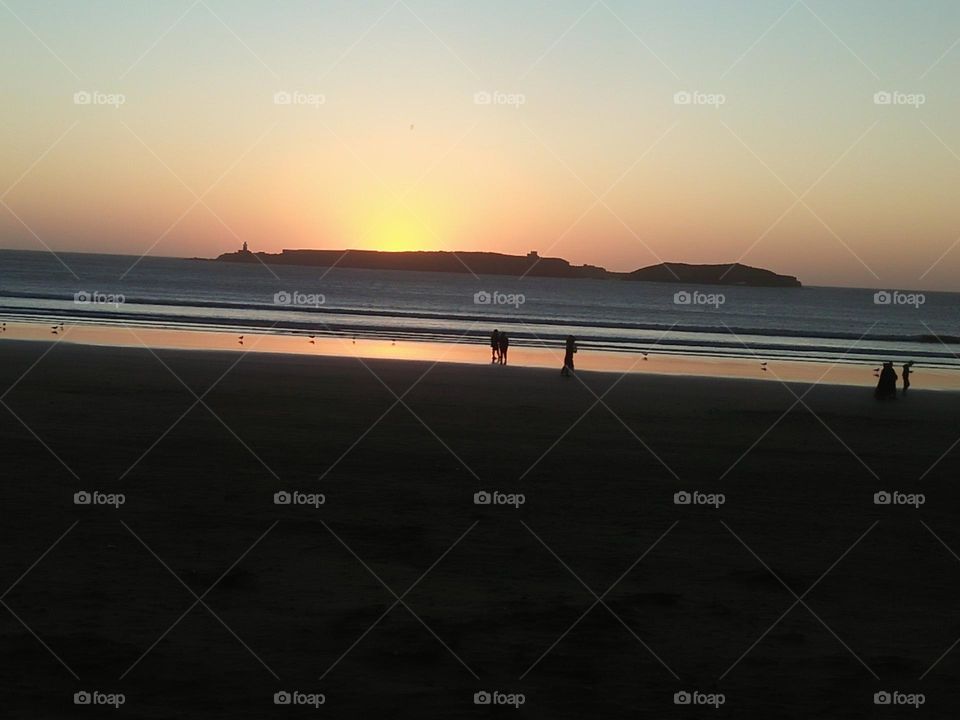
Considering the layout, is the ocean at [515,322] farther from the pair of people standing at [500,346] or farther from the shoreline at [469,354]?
the pair of people standing at [500,346]

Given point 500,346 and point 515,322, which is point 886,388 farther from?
point 515,322

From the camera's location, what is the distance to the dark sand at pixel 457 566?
22.3 feet

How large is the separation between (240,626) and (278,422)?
10.3 metres

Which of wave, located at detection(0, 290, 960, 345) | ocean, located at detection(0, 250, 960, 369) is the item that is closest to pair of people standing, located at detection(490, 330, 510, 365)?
ocean, located at detection(0, 250, 960, 369)

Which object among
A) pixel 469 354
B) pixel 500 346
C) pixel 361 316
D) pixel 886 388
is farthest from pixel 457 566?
pixel 361 316

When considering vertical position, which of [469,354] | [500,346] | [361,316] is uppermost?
[361,316]

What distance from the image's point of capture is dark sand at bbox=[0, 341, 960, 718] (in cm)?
680

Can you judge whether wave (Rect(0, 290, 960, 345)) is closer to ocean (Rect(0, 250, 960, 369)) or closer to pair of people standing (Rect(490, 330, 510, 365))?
ocean (Rect(0, 250, 960, 369))

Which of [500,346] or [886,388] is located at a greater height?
[500,346]

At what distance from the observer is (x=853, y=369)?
4153cm

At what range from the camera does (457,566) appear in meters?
9.38

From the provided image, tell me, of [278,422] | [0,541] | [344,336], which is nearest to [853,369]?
[344,336]

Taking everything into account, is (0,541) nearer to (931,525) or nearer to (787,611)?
(787,611)

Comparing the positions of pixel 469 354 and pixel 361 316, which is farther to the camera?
pixel 361 316
